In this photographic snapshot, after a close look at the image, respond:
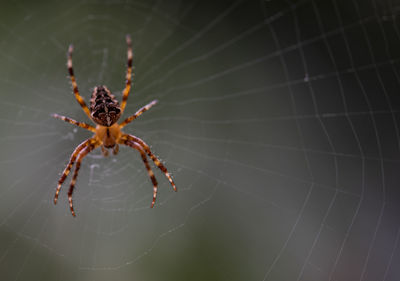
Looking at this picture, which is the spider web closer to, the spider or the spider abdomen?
the spider

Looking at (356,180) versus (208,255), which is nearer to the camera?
Result: (208,255)

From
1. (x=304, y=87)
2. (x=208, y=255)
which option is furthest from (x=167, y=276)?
(x=304, y=87)

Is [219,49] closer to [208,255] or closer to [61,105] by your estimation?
[61,105]

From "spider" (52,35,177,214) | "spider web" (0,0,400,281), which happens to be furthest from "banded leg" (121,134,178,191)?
"spider web" (0,0,400,281)

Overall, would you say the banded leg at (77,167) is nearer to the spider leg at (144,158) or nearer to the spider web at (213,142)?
the spider leg at (144,158)

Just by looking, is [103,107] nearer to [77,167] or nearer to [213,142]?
[77,167]

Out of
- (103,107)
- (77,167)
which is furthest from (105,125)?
(77,167)
